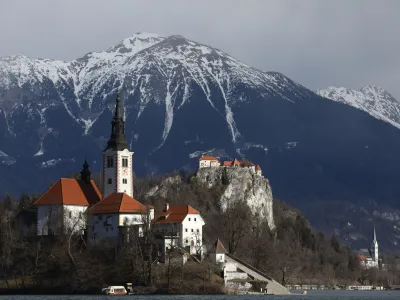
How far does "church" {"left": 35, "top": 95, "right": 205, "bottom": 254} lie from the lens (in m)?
144

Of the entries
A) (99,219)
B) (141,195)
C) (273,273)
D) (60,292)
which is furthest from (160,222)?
(141,195)

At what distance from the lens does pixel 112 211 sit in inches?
5714

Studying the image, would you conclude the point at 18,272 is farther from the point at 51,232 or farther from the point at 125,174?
the point at 125,174

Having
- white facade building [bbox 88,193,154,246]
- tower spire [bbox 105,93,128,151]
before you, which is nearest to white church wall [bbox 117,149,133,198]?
tower spire [bbox 105,93,128,151]

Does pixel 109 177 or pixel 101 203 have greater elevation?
pixel 109 177

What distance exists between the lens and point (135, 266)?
436 feet

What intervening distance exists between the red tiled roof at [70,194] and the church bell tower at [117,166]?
208cm

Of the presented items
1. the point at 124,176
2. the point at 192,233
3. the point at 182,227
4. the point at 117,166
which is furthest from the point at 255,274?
the point at 117,166

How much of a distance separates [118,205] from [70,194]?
10896 mm

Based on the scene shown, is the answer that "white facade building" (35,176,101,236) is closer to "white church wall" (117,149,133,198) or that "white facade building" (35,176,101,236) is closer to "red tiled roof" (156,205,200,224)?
"white church wall" (117,149,133,198)

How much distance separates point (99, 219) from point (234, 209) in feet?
169

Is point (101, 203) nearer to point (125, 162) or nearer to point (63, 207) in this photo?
point (63, 207)

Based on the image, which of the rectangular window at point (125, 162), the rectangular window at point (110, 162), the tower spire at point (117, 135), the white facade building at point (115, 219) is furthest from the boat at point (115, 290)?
the tower spire at point (117, 135)

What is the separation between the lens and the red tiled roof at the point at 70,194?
15250 centimetres
